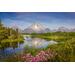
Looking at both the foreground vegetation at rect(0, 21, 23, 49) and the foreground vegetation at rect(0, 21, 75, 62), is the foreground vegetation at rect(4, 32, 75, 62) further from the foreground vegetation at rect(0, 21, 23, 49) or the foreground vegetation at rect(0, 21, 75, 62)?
the foreground vegetation at rect(0, 21, 23, 49)

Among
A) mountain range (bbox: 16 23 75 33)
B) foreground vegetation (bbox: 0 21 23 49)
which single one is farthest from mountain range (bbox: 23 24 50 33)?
foreground vegetation (bbox: 0 21 23 49)

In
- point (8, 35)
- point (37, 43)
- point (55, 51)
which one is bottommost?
point (55, 51)

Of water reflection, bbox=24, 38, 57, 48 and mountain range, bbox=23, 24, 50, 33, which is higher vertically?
mountain range, bbox=23, 24, 50, 33

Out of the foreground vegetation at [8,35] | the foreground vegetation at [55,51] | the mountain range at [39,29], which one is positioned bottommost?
the foreground vegetation at [55,51]

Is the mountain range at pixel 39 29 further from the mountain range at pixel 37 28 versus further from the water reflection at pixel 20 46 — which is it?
the water reflection at pixel 20 46

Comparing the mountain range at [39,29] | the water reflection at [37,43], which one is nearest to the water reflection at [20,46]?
the water reflection at [37,43]

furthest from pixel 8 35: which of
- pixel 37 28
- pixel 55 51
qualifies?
pixel 55 51

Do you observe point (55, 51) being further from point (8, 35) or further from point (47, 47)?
point (8, 35)

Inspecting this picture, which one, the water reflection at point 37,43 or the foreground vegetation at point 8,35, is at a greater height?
the foreground vegetation at point 8,35
